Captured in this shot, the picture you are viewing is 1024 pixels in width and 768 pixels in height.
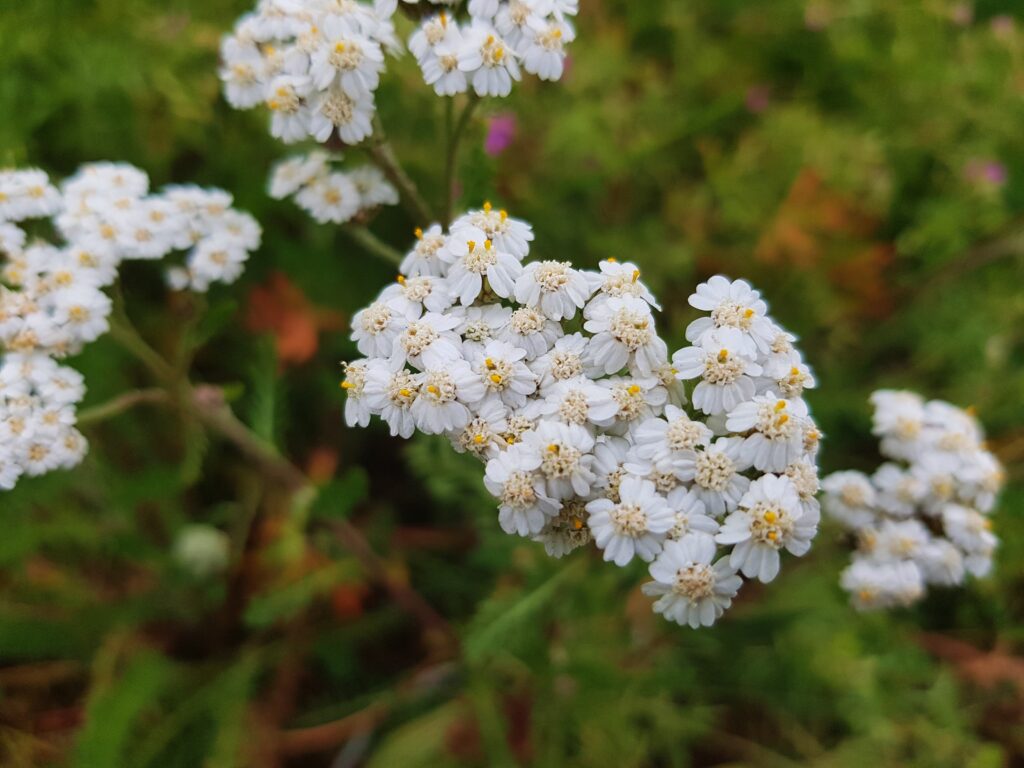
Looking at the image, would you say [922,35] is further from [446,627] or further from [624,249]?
[446,627]

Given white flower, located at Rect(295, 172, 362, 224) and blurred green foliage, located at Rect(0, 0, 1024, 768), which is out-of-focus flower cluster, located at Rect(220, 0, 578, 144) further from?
blurred green foliage, located at Rect(0, 0, 1024, 768)

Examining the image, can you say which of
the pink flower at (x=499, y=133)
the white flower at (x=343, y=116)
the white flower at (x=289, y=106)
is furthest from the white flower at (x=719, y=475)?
the pink flower at (x=499, y=133)

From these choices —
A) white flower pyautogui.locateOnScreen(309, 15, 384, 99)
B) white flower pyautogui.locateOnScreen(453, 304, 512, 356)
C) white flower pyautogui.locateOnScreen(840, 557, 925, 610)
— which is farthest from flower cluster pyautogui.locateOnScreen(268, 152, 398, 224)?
white flower pyautogui.locateOnScreen(840, 557, 925, 610)

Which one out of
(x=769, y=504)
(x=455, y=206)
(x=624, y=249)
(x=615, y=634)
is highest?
(x=624, y=249)

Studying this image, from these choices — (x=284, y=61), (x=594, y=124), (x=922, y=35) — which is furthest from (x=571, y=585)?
(x=922, y=35)

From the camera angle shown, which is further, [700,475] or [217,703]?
[217,703]

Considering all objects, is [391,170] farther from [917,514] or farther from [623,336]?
[917,514]

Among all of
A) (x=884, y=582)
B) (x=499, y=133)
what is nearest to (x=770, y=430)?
(x=884, y=582)
